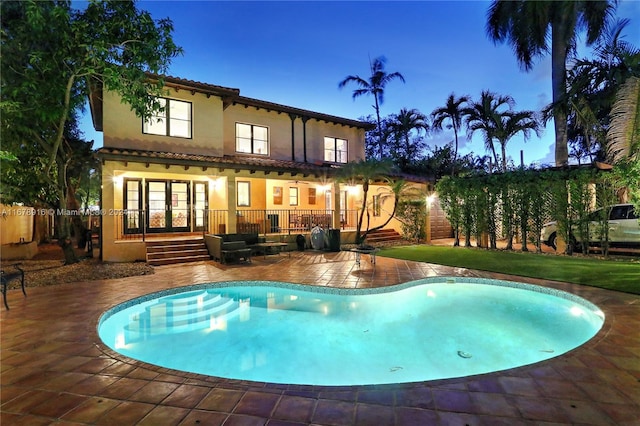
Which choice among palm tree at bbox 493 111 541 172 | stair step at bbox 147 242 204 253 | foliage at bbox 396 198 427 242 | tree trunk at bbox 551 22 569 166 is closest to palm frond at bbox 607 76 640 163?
tree trunk at bbox 551 22 569 166

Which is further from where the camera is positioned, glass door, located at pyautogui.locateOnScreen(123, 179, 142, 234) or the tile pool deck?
glass door, located at pyautogui.locateOnScreen(123, 179, 142, 234)

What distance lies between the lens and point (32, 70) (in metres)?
8.05

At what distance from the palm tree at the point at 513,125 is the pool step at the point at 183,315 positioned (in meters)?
21.3

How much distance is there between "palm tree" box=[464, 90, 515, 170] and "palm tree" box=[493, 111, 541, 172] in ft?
0.64

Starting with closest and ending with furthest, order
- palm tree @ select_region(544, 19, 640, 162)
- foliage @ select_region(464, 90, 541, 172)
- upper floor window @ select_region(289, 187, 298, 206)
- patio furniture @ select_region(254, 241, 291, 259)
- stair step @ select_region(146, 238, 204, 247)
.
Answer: stair step @ select_region(146, 238, 204, 247) < patio furniture @ select_region(254, 241, 291, 259) < palm tree @ select_region(544, 19, 640, 162) < upper floor window @ select_region(289, 187, 298, 206) < foliage @ select_region(464, 90, 541, 172)

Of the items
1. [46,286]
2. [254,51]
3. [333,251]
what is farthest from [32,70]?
[254,51]

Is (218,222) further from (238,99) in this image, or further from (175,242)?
(238,99)

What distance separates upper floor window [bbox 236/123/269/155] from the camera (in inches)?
611

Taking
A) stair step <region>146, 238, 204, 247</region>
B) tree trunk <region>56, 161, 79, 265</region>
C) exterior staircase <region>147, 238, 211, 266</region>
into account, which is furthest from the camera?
stair step <region>146, 238, 204, 247</region>

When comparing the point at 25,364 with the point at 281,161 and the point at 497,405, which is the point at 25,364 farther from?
the point at 281,161

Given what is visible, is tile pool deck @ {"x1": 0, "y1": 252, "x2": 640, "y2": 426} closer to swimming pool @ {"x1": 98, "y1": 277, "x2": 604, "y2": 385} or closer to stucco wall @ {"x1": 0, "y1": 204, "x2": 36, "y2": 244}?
swimming pool @ {"x1": 98, "y1": 277, "x2": 604, "y2": 385}

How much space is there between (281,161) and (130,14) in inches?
351

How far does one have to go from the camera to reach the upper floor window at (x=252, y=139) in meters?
15.5

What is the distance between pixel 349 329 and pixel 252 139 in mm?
12364
